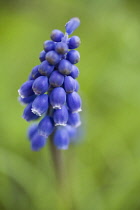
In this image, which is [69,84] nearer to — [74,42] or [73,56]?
[73,56]

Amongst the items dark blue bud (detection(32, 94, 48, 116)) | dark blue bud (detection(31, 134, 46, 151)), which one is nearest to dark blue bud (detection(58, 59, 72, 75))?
dark blue bud (detection(32, 94, 48, 116))

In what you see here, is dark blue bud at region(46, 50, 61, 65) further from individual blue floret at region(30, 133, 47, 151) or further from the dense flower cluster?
individual blue floret at region(30, 133, 47, 151)

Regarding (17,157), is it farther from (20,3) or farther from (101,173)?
(20,3)

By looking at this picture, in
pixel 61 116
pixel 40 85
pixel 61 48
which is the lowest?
pixel 61 116

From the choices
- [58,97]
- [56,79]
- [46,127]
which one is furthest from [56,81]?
[46,127]

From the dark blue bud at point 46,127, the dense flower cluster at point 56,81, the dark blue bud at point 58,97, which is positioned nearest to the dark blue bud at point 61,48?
the dense flower cluster at point 56,81

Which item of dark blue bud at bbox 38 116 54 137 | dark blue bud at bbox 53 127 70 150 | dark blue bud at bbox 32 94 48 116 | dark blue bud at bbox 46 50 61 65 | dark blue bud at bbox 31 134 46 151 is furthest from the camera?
dark blue bud at bbox 31 134 46 151

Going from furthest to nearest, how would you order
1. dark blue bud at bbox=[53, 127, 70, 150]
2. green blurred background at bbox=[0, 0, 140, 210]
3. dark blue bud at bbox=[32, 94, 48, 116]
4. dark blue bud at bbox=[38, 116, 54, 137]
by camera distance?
green blurred background at bbox=[0, 0, 140, 210], dark blue bud at bbox=[53, 127, 70, 150], dark blue bud at bbox=[38, 116, 54, 137], dark blue bud at bbox=[32, 94, 48, 116]
